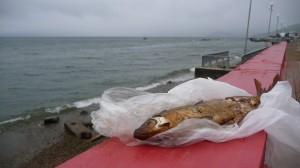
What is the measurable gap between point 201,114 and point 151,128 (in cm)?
70

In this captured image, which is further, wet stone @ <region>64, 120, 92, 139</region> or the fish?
wet stone @ <region>64, 120, 92, 139</region>

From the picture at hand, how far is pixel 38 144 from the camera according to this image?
959 cm

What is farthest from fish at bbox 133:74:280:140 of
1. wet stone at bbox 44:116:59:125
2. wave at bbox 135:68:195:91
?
wave at bbox 135:68:195:91

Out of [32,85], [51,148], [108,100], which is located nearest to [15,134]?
[51,148]

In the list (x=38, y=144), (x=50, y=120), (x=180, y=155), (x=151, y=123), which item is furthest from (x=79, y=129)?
(x=180, y=155)

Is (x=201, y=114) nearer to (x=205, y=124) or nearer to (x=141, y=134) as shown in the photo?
(x=205, y=124)

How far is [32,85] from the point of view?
22812 mm

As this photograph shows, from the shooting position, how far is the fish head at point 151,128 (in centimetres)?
250

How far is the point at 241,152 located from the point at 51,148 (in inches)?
314

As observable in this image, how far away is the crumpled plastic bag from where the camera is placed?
8.52 ft

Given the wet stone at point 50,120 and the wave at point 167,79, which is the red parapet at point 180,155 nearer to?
the wet stone at point 50,120

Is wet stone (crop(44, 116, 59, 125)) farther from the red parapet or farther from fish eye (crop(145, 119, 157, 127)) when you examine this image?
fish eye (crop(145, 119, 157, 127))

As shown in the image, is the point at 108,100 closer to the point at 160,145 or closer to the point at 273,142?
the point at 160,145

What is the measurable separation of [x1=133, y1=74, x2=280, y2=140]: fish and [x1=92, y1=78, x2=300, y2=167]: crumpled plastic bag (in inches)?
3.4
